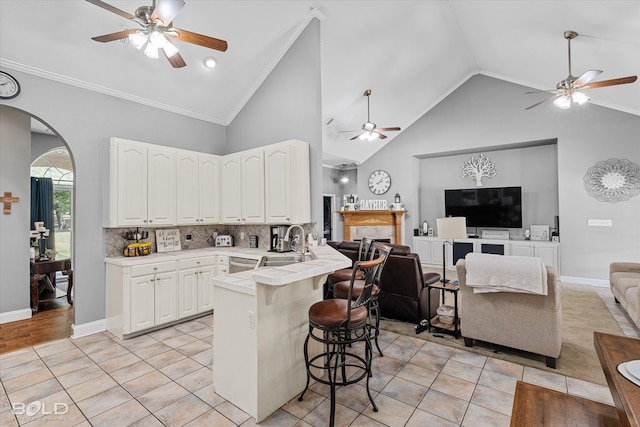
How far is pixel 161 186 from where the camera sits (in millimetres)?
4188

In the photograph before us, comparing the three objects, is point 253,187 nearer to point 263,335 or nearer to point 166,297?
point 166,297

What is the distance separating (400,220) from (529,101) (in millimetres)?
3799

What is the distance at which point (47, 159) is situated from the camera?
21.6ft

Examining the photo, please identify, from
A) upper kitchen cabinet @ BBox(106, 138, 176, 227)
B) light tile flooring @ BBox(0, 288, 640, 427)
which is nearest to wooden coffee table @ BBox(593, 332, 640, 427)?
light tile flooring @ BBox(0, 288, 640, 427)

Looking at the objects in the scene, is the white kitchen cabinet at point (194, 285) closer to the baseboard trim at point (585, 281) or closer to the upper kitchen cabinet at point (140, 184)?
the upper kitchen cabinet at point (140, 184)

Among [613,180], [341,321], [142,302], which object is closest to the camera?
[341,321]

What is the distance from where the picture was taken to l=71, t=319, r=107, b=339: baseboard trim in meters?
3.65

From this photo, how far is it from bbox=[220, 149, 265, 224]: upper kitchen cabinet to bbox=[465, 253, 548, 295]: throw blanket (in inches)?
110

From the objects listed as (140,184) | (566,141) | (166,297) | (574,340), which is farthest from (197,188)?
(566,141)

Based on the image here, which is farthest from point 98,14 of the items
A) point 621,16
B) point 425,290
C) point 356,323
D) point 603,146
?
point 603,146

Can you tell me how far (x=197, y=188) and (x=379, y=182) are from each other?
5322 millimetres

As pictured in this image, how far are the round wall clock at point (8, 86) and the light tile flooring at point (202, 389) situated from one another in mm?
2766

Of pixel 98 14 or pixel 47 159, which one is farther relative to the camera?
pixel 47 159

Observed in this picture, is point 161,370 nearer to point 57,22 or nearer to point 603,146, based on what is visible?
point 57,22
